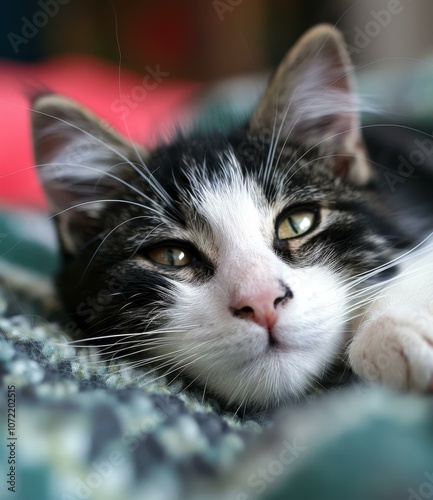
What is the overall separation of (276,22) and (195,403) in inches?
48.0

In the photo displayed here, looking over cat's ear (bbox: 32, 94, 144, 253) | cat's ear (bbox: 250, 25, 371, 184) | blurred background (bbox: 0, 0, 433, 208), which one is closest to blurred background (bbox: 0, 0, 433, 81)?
blurred background (bbox: 0, 0, 433, 208)

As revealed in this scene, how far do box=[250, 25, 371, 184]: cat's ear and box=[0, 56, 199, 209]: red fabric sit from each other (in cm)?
30

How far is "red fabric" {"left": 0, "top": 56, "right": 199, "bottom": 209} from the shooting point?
3.93 feet

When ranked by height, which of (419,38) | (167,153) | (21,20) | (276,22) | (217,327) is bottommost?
(217,327)

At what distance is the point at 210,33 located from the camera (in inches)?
62.5

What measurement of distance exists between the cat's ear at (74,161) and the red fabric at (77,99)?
62mm

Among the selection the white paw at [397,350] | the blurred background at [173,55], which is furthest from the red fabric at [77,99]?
the white paw at [397,350]

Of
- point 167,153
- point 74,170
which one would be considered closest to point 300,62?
point 167,153

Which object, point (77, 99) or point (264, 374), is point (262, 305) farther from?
point (77, 99)

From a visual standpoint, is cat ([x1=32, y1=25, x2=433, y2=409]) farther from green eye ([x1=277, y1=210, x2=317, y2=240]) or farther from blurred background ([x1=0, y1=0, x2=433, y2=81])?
blurred background ([x1=0, y1=0, x2=433, y2=81])

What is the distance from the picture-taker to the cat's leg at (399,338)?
0.62 metres

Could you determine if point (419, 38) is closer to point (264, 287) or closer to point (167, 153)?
point (167, 153)

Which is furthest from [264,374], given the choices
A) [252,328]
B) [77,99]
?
[77,99]

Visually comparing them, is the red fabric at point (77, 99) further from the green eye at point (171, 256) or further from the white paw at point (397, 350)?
the white paw at point (397, 350)
